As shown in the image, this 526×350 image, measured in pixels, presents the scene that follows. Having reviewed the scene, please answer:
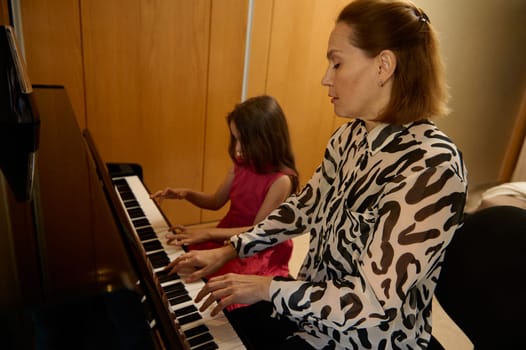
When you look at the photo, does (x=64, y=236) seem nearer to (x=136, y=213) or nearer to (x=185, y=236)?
(x=185, y=236)

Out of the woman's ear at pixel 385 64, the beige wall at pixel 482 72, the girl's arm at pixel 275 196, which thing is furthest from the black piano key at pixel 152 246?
the beige wall at pixel 482 72

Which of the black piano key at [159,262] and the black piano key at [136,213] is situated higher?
the black piano key at [136,213]

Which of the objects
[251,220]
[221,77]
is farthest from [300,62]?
[251,220]

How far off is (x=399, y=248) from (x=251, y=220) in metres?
0.88

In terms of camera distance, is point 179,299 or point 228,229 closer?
point 179,299

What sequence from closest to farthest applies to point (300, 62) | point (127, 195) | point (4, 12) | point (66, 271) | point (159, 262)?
1. point (66, 271)
2. point (159, 262)
3. point (127, 195)
4. point (4, 12)
5. point (300, 62)

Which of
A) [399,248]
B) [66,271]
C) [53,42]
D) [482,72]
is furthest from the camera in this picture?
[482,72]

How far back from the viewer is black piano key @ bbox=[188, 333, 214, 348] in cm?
83

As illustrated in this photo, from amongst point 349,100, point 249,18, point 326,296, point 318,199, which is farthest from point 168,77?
point 326,296

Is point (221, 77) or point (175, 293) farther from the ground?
point (221, 77)

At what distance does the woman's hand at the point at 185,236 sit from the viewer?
1.17 m

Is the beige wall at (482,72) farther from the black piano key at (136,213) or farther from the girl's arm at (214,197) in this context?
the black piano key at (136,213)

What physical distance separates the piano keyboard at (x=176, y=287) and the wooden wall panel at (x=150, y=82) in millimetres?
854

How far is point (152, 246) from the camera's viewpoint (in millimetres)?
1166
